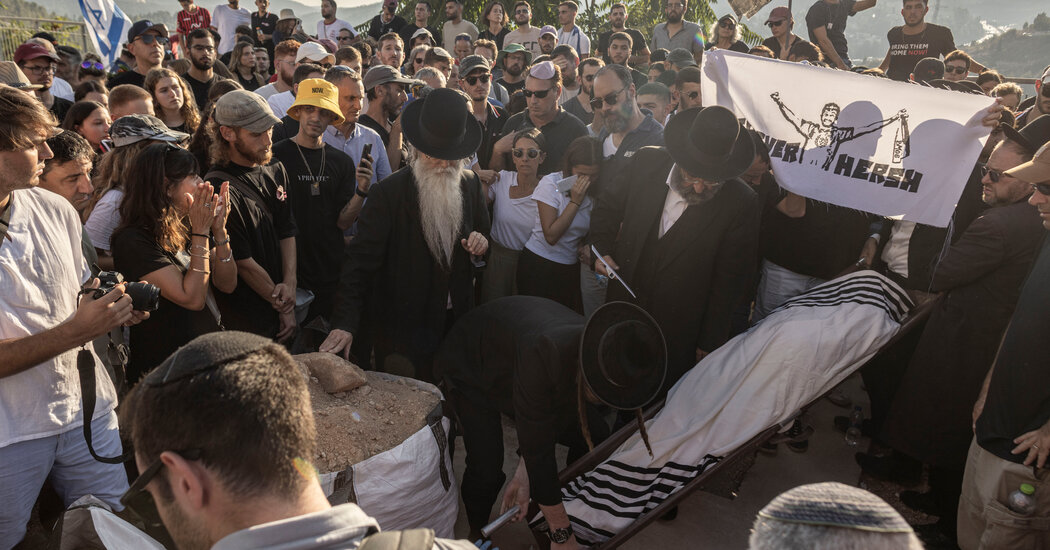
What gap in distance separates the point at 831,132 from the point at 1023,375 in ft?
6.72

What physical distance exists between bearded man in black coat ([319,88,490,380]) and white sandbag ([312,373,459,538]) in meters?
0.82

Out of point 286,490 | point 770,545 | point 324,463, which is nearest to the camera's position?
point 770,545

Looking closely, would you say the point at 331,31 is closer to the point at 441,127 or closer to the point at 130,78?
the point at 130,78

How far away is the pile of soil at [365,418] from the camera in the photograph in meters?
2.66

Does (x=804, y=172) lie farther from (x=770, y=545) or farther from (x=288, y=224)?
(x=770, y=545)

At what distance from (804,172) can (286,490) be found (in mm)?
3885

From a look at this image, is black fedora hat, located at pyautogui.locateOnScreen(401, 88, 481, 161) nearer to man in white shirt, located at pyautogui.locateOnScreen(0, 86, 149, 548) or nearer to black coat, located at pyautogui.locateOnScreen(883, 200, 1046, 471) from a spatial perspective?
man in white shirt, located at pyautogui.locateOnScreen(0, 86, 149, 548)

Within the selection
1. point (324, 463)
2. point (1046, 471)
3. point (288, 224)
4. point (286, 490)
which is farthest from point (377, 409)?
point (1046, 471)

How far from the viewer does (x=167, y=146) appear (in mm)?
2961

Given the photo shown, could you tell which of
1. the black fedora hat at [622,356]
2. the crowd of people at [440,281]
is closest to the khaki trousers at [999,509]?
the crowd of people at [440,281]

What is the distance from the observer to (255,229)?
137 inches

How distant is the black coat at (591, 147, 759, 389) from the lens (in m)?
3.71

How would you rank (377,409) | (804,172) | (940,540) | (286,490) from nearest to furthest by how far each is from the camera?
1. (286,490)
2. (377,409)
3. (940,540)
4. (804,172)

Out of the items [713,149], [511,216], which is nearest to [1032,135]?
[713,149]
